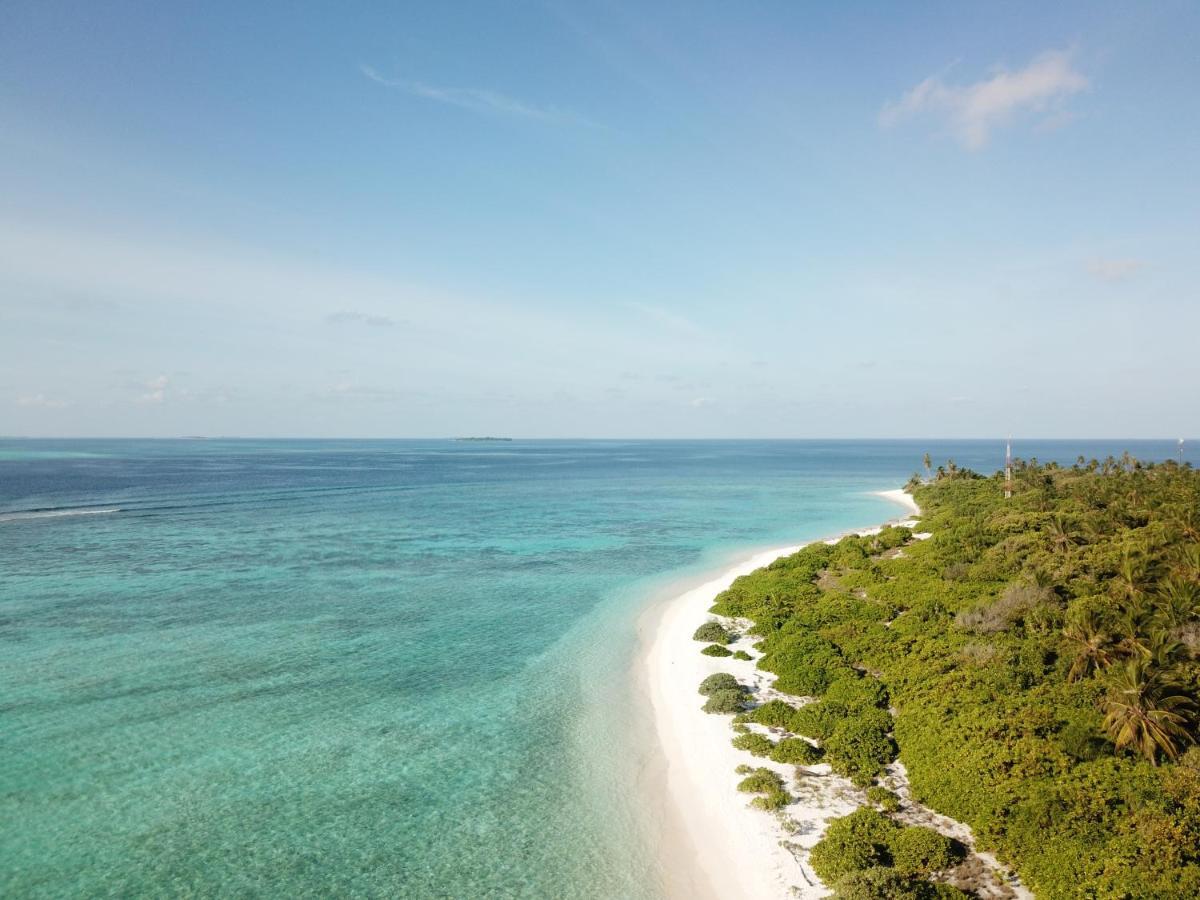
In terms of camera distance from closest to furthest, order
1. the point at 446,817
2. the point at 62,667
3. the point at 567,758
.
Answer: the point at 446,817
the point at 567,758
the point at 62,667

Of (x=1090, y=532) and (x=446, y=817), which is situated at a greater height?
(x=1090, y=532)

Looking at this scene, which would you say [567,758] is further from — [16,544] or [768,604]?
[16,544]

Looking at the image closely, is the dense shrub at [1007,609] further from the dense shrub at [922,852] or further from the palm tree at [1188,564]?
the dense shrub at [922,852]

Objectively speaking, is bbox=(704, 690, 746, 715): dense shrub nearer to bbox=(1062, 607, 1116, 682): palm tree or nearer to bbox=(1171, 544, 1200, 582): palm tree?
bbox=(1062, 607, 1116, 682): palm tree

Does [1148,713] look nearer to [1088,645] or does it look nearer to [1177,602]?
[1088,645]

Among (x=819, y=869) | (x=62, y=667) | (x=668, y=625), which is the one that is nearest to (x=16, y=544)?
(x=62, y=667)

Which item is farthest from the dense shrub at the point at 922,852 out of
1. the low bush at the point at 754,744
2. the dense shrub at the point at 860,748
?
the low bush at the point at 754,744

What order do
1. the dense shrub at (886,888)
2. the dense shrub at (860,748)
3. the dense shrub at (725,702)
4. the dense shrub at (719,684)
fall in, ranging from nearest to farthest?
the dense shrub at (886,888)
the dense shrub at (860,748)
the dense shrub at (725,702)
the dense shrub at (719,684)
